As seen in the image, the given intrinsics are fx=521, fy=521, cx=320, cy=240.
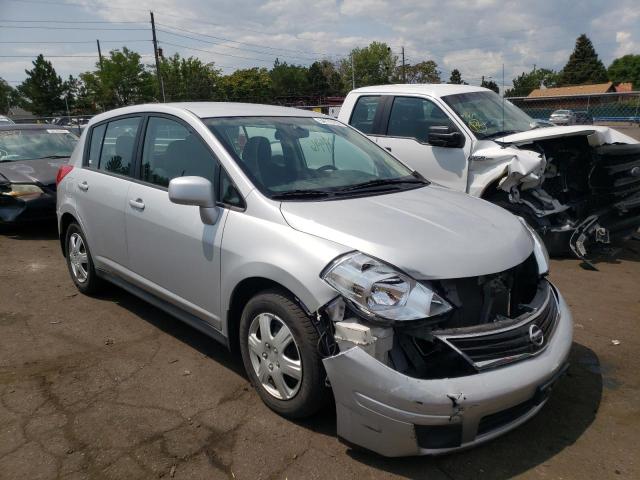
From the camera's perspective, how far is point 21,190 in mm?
7312

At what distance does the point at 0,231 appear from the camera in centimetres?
809

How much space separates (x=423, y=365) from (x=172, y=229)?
194 centimetres

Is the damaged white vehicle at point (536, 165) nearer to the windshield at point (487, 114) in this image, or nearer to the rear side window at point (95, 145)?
the windshield at point (487, 114)

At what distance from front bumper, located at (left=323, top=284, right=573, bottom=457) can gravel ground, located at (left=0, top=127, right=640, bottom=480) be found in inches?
9.1

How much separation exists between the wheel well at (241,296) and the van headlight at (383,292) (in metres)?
0.36

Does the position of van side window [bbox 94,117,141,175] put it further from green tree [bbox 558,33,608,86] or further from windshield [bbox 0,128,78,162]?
green tree [bbox 558,33,608,86]

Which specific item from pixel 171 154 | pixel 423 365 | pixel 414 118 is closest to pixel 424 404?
pixel 423 365

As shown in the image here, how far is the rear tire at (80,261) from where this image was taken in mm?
4816

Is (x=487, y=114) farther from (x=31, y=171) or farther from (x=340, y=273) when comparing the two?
(x=31, y=171)

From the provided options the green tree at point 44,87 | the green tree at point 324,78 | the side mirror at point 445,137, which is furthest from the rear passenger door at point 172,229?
the green tree at point 324,78

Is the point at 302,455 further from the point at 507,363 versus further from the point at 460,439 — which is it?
the point at 507,363

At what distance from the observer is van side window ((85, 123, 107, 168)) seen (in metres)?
4.67

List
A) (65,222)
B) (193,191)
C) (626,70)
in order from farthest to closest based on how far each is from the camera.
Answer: (626,70) → (65,222) → (193,191)

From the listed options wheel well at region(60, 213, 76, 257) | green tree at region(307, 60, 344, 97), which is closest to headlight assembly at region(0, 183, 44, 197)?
wheel well at region(60, 213, 76, 257)
